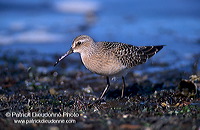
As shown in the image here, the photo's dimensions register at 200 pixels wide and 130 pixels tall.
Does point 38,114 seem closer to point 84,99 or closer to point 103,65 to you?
point 84,99

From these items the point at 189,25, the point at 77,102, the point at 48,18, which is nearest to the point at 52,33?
the point at 48,18

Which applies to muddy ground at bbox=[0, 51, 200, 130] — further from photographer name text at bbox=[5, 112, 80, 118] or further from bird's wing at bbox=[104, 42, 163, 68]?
bird's wing at bbox=[104, 42, 163, 68]

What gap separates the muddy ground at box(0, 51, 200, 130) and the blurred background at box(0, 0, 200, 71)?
1977 mm

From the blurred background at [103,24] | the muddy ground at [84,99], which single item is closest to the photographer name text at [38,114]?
the muddy ground at [84,99]

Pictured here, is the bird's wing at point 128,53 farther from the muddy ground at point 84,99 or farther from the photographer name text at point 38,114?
the photographer name text at point 38,114

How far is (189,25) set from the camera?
16.1 meters

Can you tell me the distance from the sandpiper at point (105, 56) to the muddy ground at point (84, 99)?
591mm

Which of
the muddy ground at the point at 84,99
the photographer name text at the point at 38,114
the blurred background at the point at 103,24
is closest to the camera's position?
the muddy ground at the point at 84,99

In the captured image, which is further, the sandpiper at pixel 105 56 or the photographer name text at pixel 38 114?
the sandpiper at pixel 105 56

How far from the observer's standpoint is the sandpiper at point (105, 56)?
738 cm

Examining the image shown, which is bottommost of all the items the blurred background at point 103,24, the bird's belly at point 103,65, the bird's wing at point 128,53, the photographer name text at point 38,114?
the photographer name text at point 38,114

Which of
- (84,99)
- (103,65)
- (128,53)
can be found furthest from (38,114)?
(128,53)

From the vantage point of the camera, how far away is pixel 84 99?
7340 millimetres

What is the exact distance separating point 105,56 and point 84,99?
0.99 m
